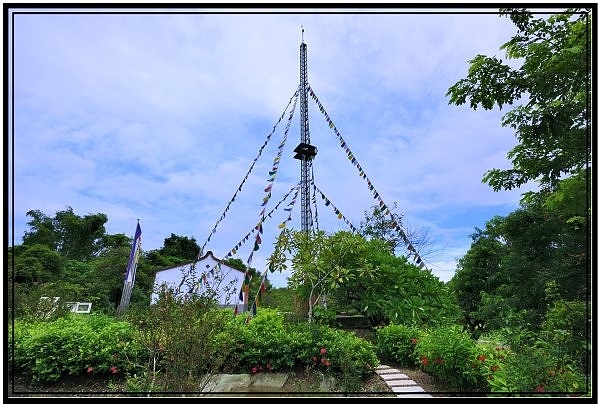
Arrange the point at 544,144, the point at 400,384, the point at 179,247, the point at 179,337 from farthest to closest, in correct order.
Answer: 1. the point at 179,247
2. the point at 544,144
3. the point at 400,384
4. the point at 179,337

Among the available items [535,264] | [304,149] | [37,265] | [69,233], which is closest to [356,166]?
[304,149]

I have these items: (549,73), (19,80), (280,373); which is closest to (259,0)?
(19,80)

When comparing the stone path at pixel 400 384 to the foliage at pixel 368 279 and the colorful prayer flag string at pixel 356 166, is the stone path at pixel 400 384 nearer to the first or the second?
the foliage at pixel 368 279

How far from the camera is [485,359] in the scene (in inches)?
128

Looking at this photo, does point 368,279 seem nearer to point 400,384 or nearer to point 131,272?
point 400,384

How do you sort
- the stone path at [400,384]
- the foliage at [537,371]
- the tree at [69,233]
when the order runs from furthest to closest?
the tree at [69,233] → the stone path at [400,384] → the foliage at [537,371]

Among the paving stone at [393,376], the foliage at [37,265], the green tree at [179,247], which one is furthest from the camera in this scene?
the green tree at [179,247]

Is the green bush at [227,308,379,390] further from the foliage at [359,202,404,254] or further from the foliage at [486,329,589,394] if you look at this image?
the foliage at [359,202,404,254]

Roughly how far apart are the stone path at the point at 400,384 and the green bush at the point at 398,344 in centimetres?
38

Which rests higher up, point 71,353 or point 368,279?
point 368,279

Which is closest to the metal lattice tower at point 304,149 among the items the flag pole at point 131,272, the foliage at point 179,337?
the flag pole at point 131,272

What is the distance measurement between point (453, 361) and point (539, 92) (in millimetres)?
2720

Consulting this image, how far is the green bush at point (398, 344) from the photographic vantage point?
457cm

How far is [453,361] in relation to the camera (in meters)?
3.48
